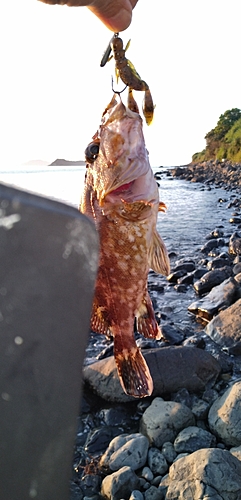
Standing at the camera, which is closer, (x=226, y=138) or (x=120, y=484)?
(x=120, y=484)

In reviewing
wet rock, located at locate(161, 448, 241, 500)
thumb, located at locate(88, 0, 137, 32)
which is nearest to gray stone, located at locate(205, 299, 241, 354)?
wet rock, located at locate(161, 448, 241, 500)

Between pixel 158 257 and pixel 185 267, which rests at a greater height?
pixel 158 257

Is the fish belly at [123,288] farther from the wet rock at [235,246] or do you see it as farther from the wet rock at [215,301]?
the wet rock at [235,246]

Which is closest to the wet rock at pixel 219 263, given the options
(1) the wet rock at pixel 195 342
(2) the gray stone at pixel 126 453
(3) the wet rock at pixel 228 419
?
(1) the wet rock at pixel 195 342

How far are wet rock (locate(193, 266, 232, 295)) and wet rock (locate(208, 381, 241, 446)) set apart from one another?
5.04m

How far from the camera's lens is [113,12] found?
2.53 m

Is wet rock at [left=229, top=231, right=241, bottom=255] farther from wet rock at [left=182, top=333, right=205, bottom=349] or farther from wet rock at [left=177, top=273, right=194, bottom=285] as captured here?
wet rock at [left=182, top=333, right=205, bottom=349]

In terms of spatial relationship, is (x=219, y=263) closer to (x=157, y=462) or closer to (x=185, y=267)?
(x=185, y=267)

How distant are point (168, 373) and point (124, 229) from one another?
322cm

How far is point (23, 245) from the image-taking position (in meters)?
1.01

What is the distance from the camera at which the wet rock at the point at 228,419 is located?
170 inches

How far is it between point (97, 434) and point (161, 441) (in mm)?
817

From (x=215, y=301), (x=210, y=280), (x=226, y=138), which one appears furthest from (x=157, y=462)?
(x=226, y=138)

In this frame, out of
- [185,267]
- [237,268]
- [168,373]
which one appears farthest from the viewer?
[185,267]
